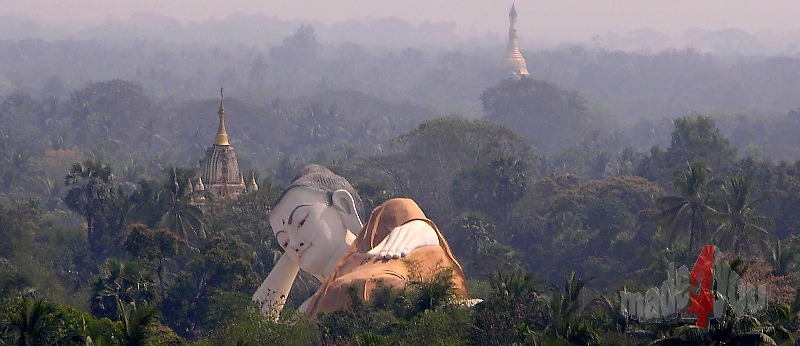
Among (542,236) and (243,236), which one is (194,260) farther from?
(542,236)

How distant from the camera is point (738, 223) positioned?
53406 millimetres

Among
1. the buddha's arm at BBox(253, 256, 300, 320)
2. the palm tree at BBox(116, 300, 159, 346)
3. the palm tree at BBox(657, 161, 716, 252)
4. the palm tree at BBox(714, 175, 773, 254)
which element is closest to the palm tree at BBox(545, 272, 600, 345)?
the palm tree at BBox(116, 300, 159, 346)

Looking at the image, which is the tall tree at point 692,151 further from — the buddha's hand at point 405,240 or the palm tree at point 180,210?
the buddha's hand at point 405,240

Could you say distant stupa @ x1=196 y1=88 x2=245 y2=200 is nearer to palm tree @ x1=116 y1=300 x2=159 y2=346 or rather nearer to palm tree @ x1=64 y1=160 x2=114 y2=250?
palm tree @ x1=64 y1=160 x2=114 y2=250

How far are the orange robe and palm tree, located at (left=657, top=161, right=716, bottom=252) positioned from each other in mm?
12635

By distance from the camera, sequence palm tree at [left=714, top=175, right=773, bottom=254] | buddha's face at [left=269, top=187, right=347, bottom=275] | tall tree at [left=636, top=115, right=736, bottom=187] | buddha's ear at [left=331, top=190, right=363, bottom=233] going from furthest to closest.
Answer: tall tree at [left=636, top=115, right=736, bottom=187], palm tree at [left=714, top=175, right=773, bottom=254], buddha's ear at [left=331, top=190, right=363, bottom=233], buddha's face at [left=269, top=187, right=347, bottom=275]

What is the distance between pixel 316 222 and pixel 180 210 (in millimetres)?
15034

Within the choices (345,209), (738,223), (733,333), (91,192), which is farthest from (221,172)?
(733,333)

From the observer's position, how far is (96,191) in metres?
65.1

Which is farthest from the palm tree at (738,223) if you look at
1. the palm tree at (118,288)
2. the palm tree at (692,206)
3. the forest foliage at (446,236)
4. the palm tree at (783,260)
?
the palm tree at (118,288)

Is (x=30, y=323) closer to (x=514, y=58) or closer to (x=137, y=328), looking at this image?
(x=137, y=328)

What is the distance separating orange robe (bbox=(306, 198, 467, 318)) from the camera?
41.9m

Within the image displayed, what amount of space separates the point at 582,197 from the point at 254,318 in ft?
116

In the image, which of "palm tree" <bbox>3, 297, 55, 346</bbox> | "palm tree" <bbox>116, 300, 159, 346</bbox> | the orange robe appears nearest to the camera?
"palm tree" <bbox>116, 300, 159, 346</bbox>
